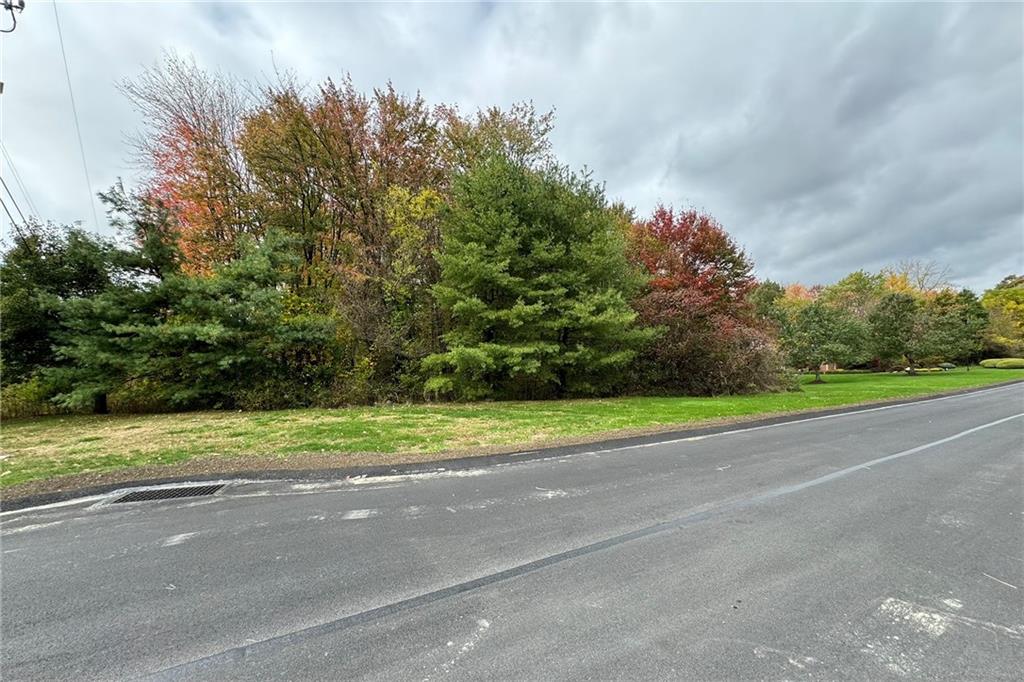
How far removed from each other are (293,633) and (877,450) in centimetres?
876

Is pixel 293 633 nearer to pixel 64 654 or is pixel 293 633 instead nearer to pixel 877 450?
pixel 64 654

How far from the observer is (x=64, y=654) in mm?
2115

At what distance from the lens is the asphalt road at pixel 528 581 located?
207cm

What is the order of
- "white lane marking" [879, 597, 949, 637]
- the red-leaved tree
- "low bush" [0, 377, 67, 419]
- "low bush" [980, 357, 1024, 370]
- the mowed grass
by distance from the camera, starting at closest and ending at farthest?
"white lane marking" [879, 597, 949, 637] → the mowed grass → "low bush" [0, 377, 67, 419] → the red-leaved tree → "low bush" [980, 357, 1024, 370]

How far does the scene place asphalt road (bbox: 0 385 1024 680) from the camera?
2.07m

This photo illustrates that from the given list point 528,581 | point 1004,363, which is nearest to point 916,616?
point 528,581

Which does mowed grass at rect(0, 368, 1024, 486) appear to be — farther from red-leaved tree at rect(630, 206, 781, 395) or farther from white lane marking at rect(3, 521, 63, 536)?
red-leaved tree at rect(630, 206, 781, 395)

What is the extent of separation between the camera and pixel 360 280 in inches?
564

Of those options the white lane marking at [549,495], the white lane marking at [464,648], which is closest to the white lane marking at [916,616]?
the white lane marking at [464,648]

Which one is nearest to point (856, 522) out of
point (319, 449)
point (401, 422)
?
point (319, 449)

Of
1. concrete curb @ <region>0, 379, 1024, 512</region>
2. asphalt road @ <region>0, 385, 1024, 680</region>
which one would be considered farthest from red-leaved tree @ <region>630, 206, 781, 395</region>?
asphalt road @ <region>0, 385, 1024, 680</region>

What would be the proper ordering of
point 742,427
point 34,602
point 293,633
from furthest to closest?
Result: point 742,427 → point 34,602 → point 293,633

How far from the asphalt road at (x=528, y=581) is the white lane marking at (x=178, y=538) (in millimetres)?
27

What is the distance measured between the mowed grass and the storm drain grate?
1.36 m
